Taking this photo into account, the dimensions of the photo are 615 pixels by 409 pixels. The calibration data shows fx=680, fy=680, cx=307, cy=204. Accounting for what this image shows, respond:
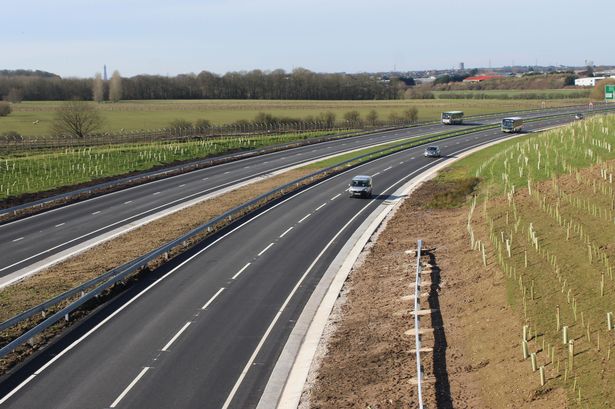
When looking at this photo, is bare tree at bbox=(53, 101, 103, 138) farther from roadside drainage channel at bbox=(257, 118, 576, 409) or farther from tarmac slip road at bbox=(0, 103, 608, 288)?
roadside drainage channel at bbox=(257, 118, 576, 409)

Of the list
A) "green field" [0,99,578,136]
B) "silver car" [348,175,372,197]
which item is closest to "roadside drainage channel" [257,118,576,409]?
"silver car" [348,175,372,197]

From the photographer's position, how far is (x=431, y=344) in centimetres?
1969

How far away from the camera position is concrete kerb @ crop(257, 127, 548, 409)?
17.2 m

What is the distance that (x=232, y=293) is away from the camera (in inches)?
1004

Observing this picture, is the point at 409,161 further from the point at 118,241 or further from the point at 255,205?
the point at 118,241

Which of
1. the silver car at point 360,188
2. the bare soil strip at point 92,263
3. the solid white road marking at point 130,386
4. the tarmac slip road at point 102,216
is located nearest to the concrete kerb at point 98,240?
the tarmac slip road at point 102,216

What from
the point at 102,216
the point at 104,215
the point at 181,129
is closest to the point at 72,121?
the point at 181,129

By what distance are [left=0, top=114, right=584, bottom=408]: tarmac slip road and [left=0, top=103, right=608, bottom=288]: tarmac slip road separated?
7062 millimetres

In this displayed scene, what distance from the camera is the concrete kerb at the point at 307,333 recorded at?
17.2m

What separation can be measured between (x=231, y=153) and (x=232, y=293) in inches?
2126

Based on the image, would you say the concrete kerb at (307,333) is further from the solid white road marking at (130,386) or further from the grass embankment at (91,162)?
the grass embankment at (91,162)

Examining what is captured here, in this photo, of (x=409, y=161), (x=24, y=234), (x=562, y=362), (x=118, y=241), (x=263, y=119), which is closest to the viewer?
(x=562, y=362)

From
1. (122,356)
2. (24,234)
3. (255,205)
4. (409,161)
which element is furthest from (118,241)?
(409,161)

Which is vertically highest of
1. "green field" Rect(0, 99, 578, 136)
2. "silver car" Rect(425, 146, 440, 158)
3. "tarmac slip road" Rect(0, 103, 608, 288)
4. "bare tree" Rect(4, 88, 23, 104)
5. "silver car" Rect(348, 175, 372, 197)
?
"bare tree" Rect(4, 88, 23, 104)
